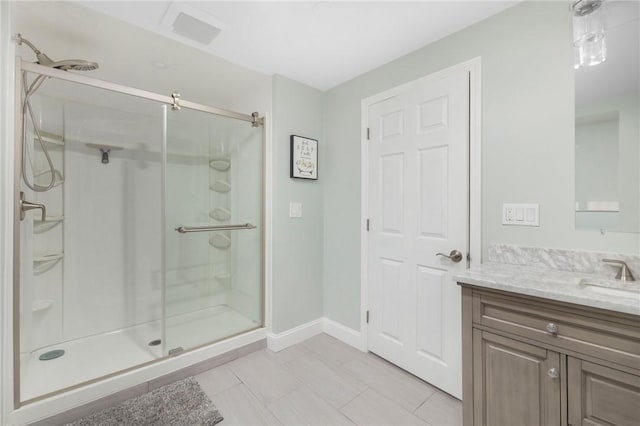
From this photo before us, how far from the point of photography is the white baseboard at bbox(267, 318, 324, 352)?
236cm

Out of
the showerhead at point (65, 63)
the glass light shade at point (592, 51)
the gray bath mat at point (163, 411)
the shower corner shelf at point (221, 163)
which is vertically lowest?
the gray bath mat at point (163, 411)

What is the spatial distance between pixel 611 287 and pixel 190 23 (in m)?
2.56

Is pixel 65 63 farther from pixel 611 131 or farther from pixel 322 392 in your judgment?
pixel 611 131

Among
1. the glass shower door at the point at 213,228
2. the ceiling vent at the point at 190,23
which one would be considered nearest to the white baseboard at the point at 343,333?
the glass shower door at the point at 213,228

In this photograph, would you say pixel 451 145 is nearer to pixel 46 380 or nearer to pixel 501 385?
pixel 501 385

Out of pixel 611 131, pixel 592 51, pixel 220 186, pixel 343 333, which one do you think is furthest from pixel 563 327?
pixel 220 186

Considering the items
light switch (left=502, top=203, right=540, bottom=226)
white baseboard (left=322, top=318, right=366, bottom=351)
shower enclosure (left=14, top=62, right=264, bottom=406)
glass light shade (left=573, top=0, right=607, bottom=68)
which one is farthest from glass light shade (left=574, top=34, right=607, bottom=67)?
white baseboard (left=322, top=318, right=366, bottom=351)

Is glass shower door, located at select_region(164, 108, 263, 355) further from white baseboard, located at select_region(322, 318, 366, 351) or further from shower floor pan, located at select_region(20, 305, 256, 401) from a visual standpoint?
white baseboard, located at select_region(322, 318, 366, 351)

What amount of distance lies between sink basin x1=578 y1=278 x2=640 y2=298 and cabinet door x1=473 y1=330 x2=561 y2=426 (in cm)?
32

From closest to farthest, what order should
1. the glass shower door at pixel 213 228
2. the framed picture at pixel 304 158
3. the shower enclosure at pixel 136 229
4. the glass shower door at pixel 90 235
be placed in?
the glass shower door at pixel 90 235
the shower enclosure at pixel 136 229
the glass shower door at pixel 213 228
the framed picture at pixel 304 158

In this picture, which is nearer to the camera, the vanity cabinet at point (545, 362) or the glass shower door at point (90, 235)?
the vanity cabinet at point (545, 362)

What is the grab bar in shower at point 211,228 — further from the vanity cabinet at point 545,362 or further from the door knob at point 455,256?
the vanity cabinet at point 545,362

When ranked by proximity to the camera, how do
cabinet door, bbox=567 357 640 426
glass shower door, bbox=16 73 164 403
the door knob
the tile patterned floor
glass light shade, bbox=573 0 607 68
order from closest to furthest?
cabinet door, bbox=567 357 640 426 < glass light shade, bbox=573 0 607 68 < the tile patterned floor < the door knob < glass shower door, bbox=16 73 164 403

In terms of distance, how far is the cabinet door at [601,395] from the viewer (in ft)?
3.01
